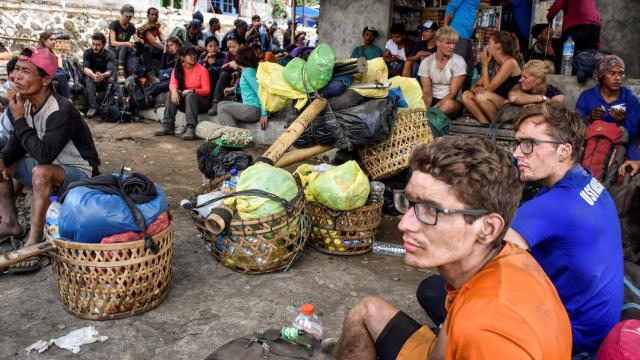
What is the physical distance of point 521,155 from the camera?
2.37 m

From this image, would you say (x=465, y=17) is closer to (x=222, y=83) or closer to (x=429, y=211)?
(x=222, y=83)

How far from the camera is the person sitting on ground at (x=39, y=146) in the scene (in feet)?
11.7

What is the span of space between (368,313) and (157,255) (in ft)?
4.48

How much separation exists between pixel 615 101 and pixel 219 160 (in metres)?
4.09

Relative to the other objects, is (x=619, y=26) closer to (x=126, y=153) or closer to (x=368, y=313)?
(x=368, y=313)

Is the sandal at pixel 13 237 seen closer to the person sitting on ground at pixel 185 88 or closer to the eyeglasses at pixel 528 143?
the eyeglasses at pixel 528 143

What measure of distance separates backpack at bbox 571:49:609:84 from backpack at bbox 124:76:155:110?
23.6 ft

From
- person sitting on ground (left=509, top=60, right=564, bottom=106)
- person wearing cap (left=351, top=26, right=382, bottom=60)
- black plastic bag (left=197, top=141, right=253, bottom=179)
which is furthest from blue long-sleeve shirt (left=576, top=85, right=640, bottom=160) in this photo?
person wearing cap (left=351, top=26, right=382, bottom=60)

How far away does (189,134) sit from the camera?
802 cm

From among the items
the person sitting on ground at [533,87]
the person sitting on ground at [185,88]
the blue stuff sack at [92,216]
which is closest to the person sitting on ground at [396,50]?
the person sitting on ground at [533,87]

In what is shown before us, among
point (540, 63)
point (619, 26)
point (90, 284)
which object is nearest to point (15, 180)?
point (90, 284)

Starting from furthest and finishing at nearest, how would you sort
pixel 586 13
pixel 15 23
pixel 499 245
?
pixel 15 23
pixel 586 13
pixel 499 245

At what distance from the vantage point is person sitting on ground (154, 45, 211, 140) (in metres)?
8.26

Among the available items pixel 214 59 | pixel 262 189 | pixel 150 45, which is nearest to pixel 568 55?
pixel 262 189
